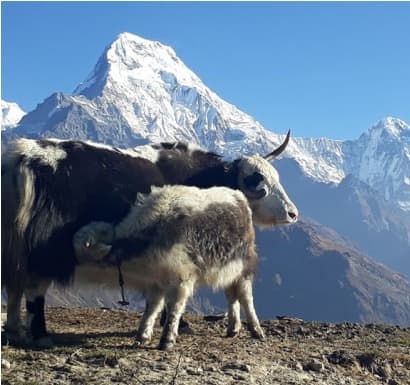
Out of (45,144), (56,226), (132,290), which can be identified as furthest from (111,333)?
(45,144)

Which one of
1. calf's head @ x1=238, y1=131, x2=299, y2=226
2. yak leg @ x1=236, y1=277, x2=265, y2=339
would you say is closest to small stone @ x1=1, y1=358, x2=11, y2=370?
yak leg @ x1=236, y1=277, x2=265, y2=339

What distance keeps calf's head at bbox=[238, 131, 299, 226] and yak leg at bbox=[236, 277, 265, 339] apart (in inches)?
72.0

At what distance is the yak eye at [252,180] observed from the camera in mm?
14188

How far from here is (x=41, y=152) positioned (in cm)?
1150

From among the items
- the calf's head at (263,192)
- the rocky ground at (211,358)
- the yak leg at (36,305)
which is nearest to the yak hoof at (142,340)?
the rocky ground at (211,358)

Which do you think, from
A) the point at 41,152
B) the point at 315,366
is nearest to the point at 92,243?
the point at 41,152

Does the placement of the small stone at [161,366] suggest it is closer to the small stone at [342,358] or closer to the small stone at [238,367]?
the small stone at [238,367]

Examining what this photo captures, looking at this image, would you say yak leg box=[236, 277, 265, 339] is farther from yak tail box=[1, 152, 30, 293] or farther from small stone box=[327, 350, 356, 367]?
yak tail box=[1, 152, 30, 293]

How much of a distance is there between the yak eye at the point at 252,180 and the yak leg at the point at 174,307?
333 cm

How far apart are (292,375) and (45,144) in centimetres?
504

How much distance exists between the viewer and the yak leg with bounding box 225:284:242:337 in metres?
13.0

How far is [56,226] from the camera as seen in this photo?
1117 centimetres

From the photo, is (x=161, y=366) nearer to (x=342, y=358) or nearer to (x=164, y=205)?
(x=164, y=205)

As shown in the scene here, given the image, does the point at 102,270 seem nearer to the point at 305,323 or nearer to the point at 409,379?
the point at 409,379
